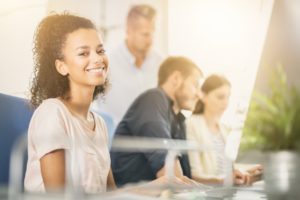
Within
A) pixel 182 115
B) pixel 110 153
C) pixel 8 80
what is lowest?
pixel 110 153

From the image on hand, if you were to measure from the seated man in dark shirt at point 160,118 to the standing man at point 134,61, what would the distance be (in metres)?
0.04

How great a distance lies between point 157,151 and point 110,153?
230 millimetres

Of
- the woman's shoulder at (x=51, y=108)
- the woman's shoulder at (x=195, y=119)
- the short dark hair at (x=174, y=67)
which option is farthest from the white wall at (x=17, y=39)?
the woman's shoulder at (x=195, y=119)

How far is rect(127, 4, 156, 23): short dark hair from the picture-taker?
8.12 ft

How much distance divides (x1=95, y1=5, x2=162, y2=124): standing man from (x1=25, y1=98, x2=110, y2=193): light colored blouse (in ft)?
0.77

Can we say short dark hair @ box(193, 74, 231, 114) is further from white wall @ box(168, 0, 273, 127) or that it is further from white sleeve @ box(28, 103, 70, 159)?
white sleeve @ box(28, 103, 70, 159)

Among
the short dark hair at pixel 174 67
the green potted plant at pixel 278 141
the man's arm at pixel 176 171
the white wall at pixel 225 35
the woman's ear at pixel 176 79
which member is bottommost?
the man's arm at pixel 176 171

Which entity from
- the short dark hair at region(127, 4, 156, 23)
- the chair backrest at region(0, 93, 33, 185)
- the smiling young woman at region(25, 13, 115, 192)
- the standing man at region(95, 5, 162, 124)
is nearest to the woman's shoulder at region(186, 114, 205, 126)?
the standing man at region(95, 5, 162, 124)

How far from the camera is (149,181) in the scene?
2.32 meters

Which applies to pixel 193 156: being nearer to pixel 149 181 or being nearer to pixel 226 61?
pixel 149 181

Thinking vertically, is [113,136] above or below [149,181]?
above

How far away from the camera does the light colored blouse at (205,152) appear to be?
2.39 meters

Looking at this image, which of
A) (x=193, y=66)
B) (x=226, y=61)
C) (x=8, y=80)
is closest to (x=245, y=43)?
(x=226, y=61)

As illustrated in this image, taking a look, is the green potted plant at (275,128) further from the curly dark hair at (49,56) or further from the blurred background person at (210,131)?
the curly dark hair at (49,56)
